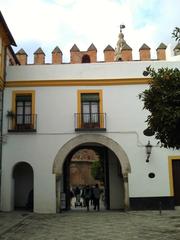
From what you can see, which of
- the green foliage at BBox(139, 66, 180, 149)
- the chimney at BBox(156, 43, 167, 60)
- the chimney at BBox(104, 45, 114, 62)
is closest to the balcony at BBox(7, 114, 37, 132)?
the chimney at BBox(104, 45, 114, 62)

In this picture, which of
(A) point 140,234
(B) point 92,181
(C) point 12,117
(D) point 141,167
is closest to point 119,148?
(D) point 141,167

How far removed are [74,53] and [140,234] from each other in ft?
37.8

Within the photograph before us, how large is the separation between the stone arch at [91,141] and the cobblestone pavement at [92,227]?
83.0 inches

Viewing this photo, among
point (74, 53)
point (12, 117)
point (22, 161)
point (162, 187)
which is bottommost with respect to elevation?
point (162, 187)

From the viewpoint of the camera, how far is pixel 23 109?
18.8 m

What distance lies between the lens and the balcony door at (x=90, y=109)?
18.5m

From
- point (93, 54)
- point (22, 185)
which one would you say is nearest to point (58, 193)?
point (22, 185)

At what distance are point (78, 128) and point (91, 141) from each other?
85 cm

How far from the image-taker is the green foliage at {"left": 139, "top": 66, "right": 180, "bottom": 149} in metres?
8.48

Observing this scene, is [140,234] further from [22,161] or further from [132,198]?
[22,161]

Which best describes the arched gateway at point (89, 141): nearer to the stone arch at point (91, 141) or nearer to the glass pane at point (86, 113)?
the stone arch at point (91, 141)

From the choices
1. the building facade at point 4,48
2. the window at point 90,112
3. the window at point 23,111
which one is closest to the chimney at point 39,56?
the building facade at point 4,48

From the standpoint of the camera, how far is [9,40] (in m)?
19.1

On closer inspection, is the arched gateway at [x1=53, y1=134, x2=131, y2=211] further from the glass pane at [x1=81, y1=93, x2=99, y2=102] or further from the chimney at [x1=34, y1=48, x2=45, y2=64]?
the chimney at [x1=34, y1=48, x2=45, y2=64]
